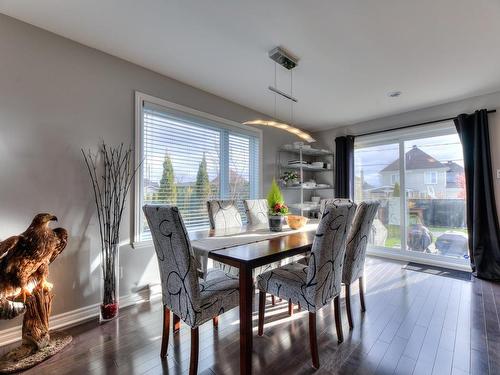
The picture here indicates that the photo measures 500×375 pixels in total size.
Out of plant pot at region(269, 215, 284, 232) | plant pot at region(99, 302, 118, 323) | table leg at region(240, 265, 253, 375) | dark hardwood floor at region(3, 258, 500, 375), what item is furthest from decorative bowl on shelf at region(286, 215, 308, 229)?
plant pot at region(99, 302, 118, 323)

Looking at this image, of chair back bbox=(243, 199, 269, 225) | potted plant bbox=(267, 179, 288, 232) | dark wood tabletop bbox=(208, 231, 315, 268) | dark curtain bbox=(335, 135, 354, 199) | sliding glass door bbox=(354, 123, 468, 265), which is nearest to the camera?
dark wood tabletop bbox=(208, 231, 315, 268)

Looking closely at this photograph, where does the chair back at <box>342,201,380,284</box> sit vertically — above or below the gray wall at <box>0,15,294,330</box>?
below

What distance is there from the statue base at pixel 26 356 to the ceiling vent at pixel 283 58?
294 cm

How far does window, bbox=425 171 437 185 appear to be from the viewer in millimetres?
3740

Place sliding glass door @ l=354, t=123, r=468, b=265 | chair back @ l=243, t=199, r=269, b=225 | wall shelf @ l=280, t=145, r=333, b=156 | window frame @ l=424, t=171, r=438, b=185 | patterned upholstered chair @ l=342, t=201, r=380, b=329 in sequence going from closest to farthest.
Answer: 1. patterned upholstered chair @ l=342, t=201, r=380, b=329
2. chair back @ l=243, t=199, r=269, b=225
3. sliding glass door @ l=354, t=123, r=468, b=265
4. window frame @ l=424, t=171, r=438, b=185
5. wall shelf @ l=280, t=145, r=333, b=156

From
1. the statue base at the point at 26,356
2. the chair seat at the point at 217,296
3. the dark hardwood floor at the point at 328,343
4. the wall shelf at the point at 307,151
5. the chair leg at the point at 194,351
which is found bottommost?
the dark hardwood floor at the point at 328,343

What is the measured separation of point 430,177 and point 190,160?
3.69 metres

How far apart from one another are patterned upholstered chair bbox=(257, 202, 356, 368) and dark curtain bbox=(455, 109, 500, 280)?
2.68 m

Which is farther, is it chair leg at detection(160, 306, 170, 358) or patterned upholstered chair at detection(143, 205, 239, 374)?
chair leg at detection(160, 306, 170, 358)

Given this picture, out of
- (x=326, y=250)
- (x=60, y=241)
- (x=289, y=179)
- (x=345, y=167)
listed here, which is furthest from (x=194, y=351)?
(x=345, y=167)

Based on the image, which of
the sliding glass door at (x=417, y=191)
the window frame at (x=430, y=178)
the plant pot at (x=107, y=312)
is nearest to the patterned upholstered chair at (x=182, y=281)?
the plant pot at (x=107, y=312)

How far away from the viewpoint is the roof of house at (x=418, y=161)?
3744 mm

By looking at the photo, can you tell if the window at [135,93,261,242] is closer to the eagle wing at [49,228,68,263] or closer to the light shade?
the eagle wing at [49,228,68,263]

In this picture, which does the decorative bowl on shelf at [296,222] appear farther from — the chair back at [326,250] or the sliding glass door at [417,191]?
the sliding glass door at [417,191]
